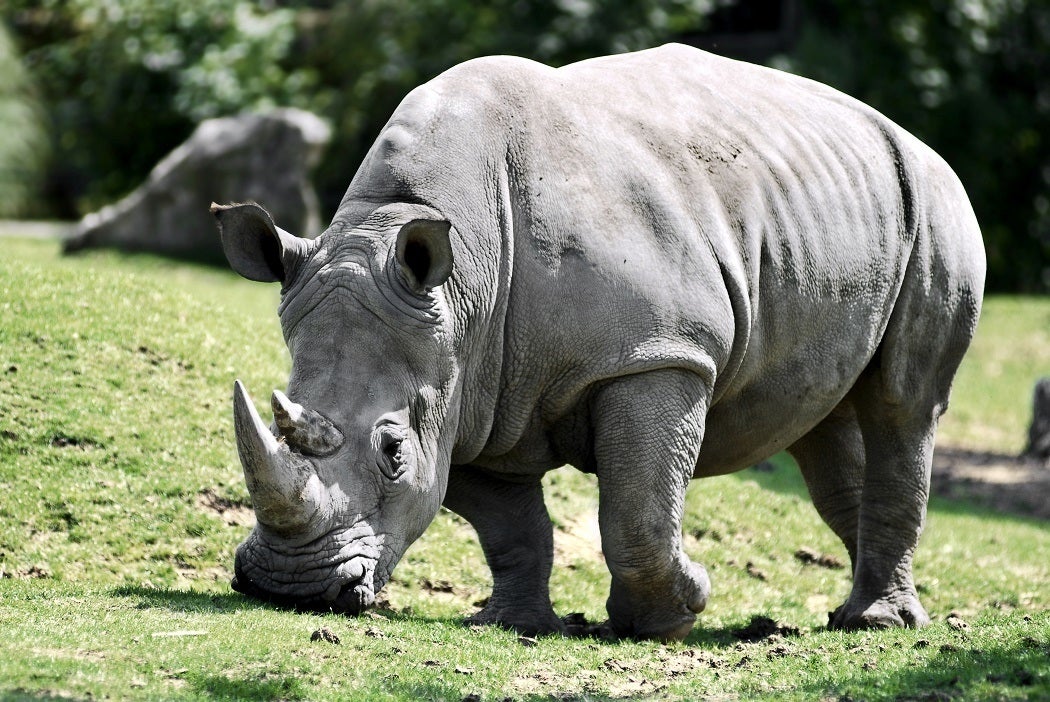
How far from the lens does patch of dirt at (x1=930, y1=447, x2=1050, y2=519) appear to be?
40.4 feet

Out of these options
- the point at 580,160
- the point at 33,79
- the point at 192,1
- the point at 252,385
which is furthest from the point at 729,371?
the point at 33,79

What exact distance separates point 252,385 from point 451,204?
3.43 metres

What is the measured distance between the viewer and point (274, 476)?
566 cm

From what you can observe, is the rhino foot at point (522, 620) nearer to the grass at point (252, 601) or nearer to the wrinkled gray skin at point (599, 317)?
the wrinkled gray skin at point (599, 317)

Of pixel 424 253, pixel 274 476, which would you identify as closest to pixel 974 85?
pixel 424 253

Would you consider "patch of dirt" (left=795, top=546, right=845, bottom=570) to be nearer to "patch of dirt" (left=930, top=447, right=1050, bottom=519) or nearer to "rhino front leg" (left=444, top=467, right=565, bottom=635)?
"rhino front leg" (left=444, top=467, right=565, bottom=635)

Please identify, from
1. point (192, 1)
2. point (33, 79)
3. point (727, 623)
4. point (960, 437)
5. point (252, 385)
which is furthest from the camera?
point (33, 79)

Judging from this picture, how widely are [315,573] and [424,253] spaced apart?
1.27m

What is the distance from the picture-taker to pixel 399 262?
5.99m

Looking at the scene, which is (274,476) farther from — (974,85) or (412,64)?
(974,85)

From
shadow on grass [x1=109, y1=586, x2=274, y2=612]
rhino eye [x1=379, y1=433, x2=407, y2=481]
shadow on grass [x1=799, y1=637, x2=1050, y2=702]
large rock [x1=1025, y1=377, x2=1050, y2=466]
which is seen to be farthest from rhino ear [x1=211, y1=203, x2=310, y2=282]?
large rock [x1=1025, y1=377, x2=1050, y2=466]

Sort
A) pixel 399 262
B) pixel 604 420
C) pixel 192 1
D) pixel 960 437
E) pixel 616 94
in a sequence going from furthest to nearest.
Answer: pixel 192 1, pixel 960 437, pixel 616 94, pixel 604 420, pixel 399 262

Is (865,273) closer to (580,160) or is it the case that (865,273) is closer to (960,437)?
(580,160)

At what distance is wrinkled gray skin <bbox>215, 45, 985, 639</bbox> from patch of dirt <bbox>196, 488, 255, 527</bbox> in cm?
151
